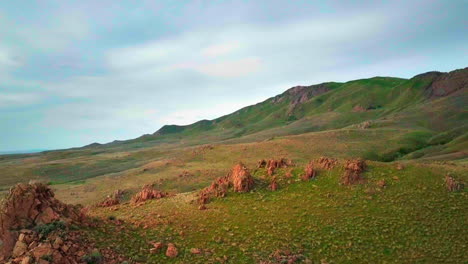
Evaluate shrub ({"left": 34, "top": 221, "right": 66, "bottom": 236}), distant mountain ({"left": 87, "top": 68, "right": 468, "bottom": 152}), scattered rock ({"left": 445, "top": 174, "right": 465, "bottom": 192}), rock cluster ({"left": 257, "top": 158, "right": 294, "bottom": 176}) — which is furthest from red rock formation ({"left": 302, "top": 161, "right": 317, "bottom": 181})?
distant mountain ({"left": 87, "top": 68, "right": 468, "bottom": 152})

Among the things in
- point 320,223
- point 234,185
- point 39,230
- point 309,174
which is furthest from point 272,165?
point 39,230

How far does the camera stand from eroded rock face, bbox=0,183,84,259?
49.7 feet

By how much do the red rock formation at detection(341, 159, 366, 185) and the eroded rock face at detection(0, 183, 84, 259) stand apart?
15664mm

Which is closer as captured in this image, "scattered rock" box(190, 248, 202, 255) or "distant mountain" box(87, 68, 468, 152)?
"scattered rock" box(190, 248, 202, 255)

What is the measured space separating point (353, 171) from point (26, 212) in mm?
18198

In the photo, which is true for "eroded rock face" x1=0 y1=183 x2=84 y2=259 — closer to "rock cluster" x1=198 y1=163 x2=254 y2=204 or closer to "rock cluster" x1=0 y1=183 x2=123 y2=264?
"rock cluster" x1=0 y1=183 x2=123 y2=264

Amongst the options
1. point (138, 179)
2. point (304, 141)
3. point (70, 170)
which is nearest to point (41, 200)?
point (138, 179)

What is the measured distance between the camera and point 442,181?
23219mm

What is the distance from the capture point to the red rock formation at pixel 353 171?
2397 centimetres

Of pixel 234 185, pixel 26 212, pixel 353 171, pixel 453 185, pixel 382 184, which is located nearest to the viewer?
pixel 26 212

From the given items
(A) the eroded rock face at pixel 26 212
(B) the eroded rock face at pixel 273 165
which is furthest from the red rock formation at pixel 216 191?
(A) the eroded rock face at pixel 26 212

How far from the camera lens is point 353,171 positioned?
24.2m

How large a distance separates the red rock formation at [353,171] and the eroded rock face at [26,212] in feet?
51.4

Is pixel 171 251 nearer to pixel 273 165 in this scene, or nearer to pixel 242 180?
pixel 242 180
